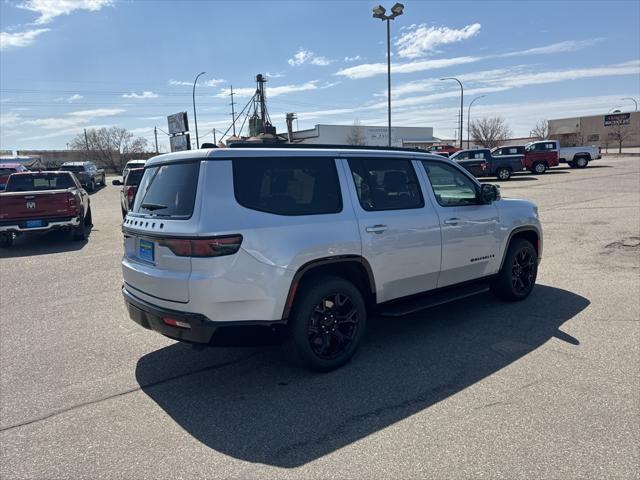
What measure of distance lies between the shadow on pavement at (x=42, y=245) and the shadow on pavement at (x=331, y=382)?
25.1 feet

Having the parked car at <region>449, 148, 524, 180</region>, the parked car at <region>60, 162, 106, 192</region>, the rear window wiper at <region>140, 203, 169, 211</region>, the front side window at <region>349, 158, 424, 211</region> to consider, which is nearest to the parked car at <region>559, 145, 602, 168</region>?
the parked car at <region>449, 148, 524, 180</region>

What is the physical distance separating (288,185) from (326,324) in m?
1.25

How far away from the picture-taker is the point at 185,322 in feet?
11.3

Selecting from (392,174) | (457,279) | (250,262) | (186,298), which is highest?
(392,174)

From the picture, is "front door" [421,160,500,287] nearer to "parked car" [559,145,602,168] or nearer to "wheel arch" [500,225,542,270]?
"wheel arch" [500,225,542,270]

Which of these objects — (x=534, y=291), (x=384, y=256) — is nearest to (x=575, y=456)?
(x=384, y=256)

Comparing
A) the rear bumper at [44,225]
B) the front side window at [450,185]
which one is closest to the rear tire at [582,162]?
the front side window at [450,185]

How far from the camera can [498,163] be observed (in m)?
28.5

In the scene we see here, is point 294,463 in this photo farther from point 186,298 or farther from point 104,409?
point 104,409

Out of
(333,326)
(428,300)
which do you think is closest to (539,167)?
(428,300)

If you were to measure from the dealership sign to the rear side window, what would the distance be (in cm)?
9412

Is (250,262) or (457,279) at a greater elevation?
(250,262)

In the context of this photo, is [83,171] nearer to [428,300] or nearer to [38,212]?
[38,212]

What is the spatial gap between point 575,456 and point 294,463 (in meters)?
1.72
